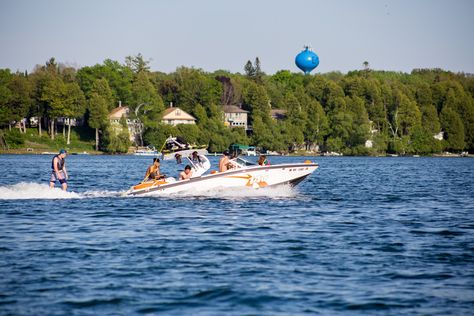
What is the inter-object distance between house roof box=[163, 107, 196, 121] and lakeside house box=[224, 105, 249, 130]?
397 inches

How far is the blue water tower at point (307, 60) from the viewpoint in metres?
196

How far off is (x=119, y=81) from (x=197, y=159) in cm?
12082

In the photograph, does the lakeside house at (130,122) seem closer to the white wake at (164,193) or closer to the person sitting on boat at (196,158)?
the white wake at (164,193)

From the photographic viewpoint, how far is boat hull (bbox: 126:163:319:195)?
31953 millimetres

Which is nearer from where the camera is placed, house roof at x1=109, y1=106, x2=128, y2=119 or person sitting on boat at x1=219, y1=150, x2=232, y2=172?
person sitting on boat at x1=219, y1=150, x2=232, y2=172

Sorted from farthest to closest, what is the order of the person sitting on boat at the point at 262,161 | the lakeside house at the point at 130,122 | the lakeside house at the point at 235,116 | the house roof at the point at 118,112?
the lakeside house at the point at 235,116 < the house roof at the point at 118,112 < the lakeside house at the point at 130,122 < the person sitting on boat at the point at 262,161

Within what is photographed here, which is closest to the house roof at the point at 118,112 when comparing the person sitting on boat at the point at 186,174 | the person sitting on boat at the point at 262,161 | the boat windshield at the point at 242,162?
the person sitting on boat at the point at 262,161

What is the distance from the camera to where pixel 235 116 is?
15588 centimetres

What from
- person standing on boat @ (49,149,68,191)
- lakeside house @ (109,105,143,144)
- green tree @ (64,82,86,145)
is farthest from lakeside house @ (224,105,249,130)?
person standing on boat @ (49,149,68,191)

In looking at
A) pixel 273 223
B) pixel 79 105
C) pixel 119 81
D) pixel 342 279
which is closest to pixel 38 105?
pixel 79 105

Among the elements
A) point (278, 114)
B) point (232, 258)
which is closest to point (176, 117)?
point (278, 114)

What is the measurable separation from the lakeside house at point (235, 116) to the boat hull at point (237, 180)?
120 m

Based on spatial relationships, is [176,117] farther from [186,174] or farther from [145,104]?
[186,174]

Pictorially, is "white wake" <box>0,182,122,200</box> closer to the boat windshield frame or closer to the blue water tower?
the boat windshield frame
